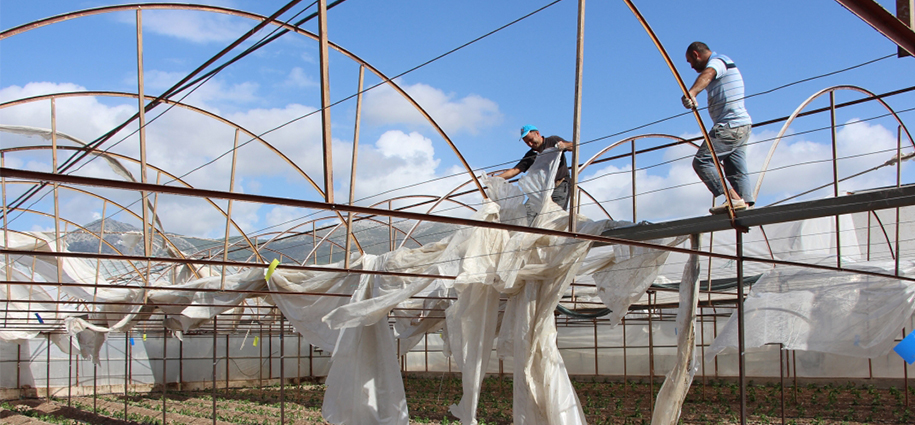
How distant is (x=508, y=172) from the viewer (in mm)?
8102

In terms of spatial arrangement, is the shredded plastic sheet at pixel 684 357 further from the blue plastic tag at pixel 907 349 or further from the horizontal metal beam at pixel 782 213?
the blue plastic tag at pixel 907 349

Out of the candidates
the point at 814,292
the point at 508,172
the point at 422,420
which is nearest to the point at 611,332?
the point at 422,420

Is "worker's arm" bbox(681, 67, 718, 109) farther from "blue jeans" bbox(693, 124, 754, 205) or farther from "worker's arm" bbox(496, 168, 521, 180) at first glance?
"worker's arm" bbox(496, 168, 521, 180)

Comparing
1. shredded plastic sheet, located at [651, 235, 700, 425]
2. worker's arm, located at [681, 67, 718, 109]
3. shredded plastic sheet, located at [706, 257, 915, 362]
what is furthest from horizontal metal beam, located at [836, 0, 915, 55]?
shredded plastic sheet, located at [706, 257, 915, 362]

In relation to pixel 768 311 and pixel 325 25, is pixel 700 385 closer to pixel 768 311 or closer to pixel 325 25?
pixel 768 311

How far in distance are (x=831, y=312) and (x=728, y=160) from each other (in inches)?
179

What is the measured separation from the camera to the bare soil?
13.2 m

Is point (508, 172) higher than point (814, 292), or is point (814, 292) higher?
point (508, 172)

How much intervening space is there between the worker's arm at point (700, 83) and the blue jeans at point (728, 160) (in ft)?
1.38

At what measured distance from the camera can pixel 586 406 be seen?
625 inches

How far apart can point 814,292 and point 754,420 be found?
4.20 metres

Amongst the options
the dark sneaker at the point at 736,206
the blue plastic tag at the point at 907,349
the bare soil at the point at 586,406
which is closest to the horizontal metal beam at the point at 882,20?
the dark sneaker at the point at 736,206

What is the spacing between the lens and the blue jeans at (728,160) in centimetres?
611

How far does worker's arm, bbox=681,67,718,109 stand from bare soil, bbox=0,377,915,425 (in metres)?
5.60
